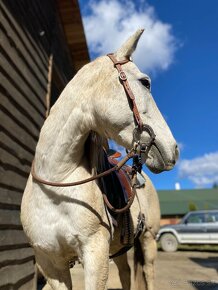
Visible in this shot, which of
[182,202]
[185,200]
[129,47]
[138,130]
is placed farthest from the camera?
[185,200]

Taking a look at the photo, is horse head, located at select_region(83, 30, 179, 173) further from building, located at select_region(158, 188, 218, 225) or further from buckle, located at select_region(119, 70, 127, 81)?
building, located at select_region(158, 188, 218, 225)

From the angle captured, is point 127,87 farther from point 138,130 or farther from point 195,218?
point 195,218

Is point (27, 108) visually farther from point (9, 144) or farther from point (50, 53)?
point (50, 53)

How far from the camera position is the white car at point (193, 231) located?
1391 centimetres

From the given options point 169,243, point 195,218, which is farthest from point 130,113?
point 169,243

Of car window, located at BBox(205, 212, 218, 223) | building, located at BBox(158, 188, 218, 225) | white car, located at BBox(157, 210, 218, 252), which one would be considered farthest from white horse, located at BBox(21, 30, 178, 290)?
building, located at BBox(158, 188, 218, 225)

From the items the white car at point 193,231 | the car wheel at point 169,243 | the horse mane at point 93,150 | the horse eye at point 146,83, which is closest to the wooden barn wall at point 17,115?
the horse mane at point 93,150

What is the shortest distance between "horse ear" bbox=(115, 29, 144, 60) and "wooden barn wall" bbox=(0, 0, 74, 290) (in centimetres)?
202

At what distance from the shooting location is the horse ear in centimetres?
216

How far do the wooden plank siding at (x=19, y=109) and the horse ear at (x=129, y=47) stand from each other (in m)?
2.02

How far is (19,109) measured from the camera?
4500 mm

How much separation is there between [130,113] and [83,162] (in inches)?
21.1

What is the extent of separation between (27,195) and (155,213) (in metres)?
2.04

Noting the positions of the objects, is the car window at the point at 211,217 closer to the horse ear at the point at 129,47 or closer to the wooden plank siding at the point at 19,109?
the wooden plank siding at the point at 19,109
